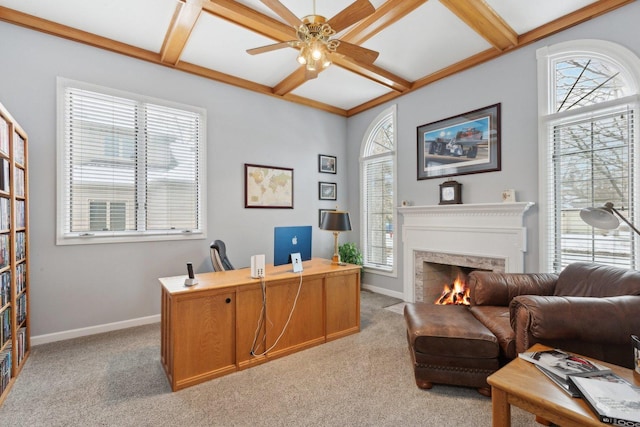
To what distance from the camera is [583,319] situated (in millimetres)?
1705

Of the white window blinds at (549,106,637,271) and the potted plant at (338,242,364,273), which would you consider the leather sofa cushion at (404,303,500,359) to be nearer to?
the white window blinds at (549,106,637,271)

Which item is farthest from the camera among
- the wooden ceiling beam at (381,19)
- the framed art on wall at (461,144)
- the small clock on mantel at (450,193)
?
the small clock on mantel at (450,193)

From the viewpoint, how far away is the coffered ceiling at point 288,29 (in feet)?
8.61

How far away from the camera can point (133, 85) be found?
3344mm

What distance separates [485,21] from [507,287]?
239cm

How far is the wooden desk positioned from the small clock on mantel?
1.60 metres

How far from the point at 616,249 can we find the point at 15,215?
16.3 ft

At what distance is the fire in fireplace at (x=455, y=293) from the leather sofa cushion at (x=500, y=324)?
1394 mm

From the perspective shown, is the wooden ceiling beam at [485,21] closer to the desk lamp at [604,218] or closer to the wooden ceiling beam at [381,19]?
the wooden ceiling beam at [381,19]

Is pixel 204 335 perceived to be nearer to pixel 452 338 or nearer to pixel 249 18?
pixel 452 338

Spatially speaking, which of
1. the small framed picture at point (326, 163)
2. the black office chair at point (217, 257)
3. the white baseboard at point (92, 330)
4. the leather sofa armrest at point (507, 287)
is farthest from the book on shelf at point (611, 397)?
the small framed picture at point (326, 163)

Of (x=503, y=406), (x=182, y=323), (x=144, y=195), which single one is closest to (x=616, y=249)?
(x=503, y=406)

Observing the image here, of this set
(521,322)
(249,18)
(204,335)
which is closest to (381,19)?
(249,18)

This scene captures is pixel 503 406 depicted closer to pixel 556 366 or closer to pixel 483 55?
pixel 556 366
